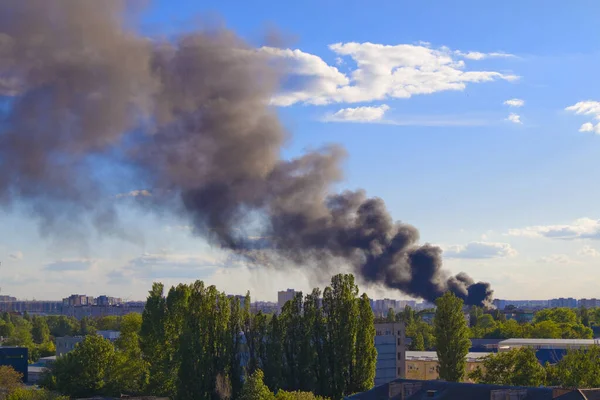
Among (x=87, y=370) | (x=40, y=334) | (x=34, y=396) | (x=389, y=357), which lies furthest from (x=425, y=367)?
(x=40, y=334)

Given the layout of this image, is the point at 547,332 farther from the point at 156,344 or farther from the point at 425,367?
the point at 156,344

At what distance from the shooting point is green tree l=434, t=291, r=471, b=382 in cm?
6303

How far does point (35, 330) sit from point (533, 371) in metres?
142

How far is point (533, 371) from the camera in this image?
61.6 m

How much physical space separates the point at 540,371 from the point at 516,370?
5.83 ft

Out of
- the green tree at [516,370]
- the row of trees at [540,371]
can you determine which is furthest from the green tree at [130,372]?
the green tree at [516,370]

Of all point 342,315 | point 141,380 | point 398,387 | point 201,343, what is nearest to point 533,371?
point 342,315

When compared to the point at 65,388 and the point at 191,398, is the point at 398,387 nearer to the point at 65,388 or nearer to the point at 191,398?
the point at 191,398

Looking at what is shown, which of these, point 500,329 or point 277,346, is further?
point 500,329

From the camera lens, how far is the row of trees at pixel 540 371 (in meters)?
57.3

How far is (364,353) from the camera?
5575 cm

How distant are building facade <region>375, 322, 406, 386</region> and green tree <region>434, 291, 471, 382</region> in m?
10.1

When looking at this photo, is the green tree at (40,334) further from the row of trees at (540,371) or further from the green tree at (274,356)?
the row of trees at (540,371)

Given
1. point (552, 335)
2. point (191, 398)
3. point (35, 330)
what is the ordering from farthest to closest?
point (35, 330), point (552, 335), point (191, 398)
